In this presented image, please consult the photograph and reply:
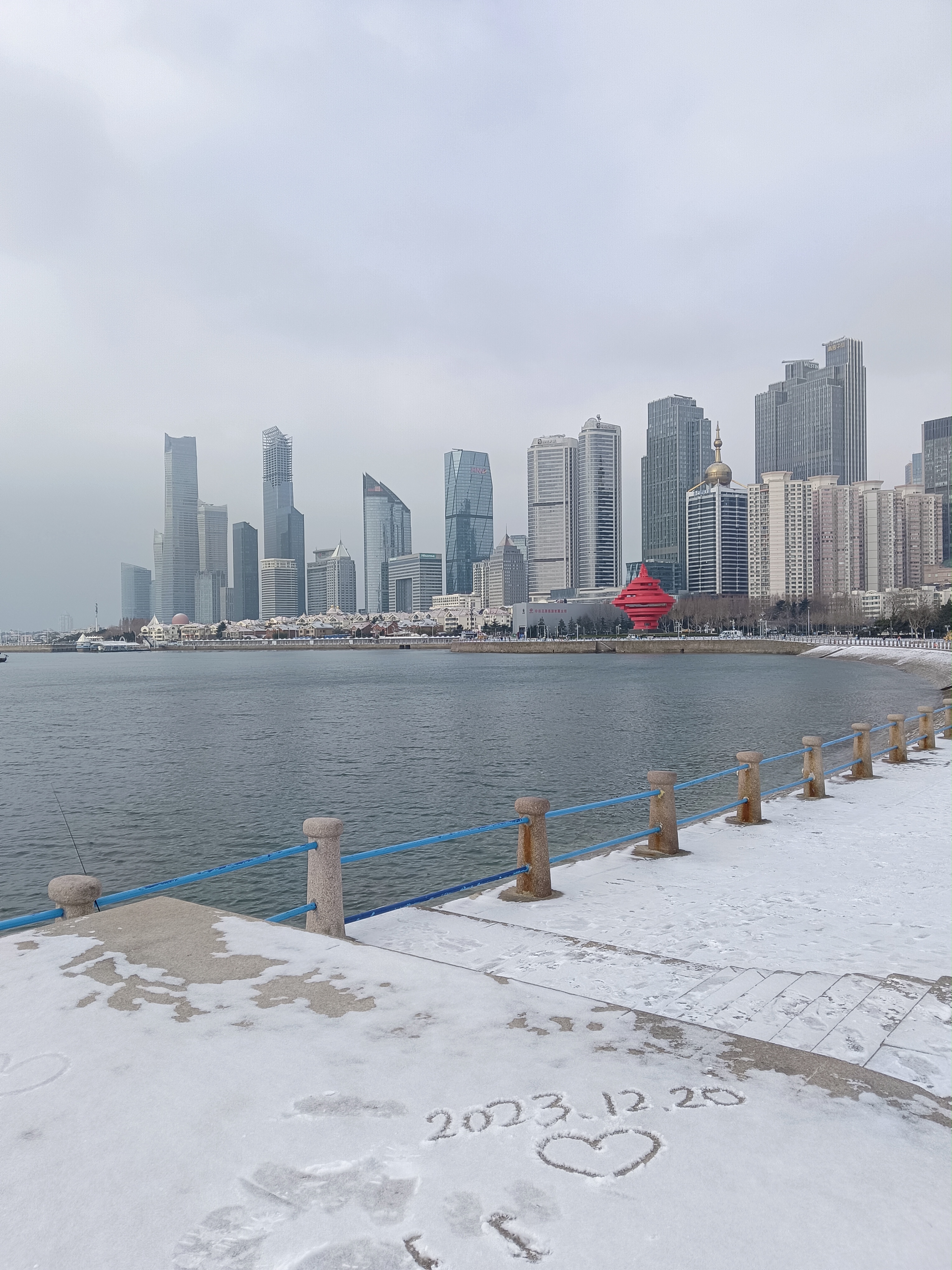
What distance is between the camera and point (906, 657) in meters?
100

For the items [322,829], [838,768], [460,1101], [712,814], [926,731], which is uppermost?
[322,829]

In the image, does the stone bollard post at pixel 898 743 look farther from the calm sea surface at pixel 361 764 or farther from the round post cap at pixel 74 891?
the round post cap at pixel 74 891

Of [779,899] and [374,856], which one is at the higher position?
[374,856]

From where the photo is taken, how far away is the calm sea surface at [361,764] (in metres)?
19.7

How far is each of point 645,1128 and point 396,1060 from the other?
1559 millimetres

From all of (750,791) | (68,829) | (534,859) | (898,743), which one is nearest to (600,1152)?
(534,859)

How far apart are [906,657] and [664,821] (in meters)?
99.1

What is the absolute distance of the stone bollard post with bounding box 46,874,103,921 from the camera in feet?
24.8

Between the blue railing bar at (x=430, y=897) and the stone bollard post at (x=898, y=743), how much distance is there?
1405cm

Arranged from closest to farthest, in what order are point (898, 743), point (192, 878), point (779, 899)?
point (192, 878) → point (779, 899) → point (898, 743)

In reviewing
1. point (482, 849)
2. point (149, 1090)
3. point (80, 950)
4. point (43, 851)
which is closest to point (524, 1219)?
point (149, 1090)

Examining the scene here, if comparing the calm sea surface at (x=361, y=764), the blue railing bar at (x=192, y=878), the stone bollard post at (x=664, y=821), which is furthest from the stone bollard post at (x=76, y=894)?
the calm sea surface at (x=361, y=764)

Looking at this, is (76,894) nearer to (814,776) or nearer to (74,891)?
(74,891)

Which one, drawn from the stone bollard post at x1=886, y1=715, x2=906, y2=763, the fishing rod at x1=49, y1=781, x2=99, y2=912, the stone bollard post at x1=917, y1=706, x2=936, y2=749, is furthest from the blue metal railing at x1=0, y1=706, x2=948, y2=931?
the stone bollard post at x1=917, y1=706, x2=936, y2=749
